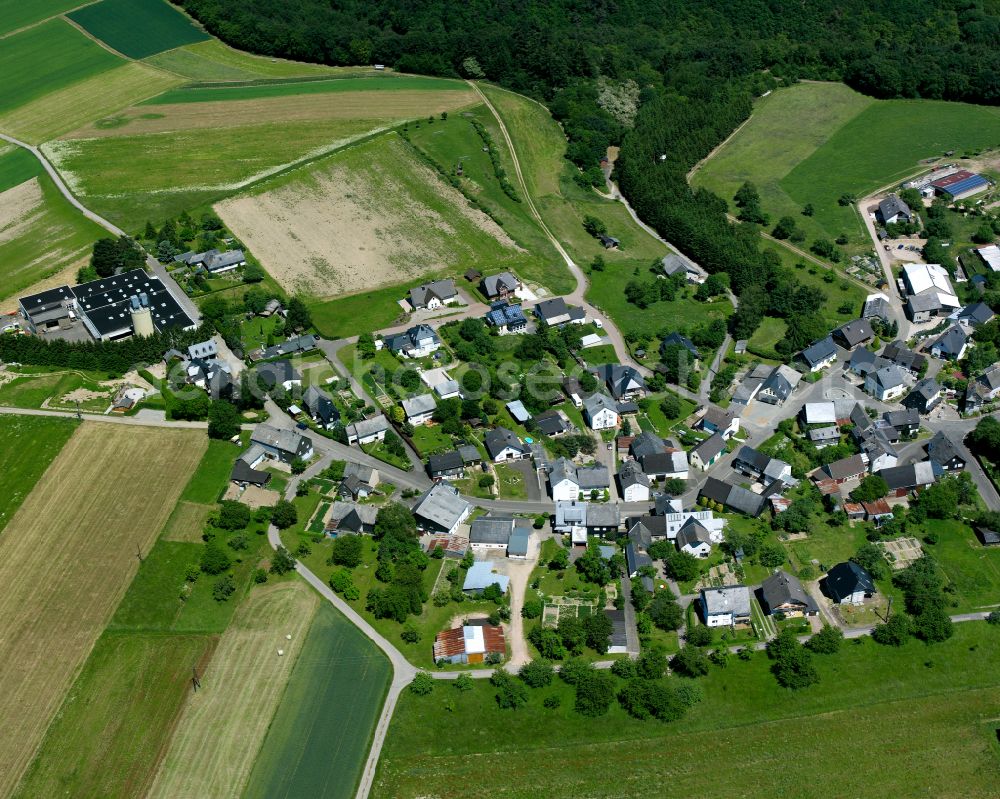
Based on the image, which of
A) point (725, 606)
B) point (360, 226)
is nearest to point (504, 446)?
point (725, 606)

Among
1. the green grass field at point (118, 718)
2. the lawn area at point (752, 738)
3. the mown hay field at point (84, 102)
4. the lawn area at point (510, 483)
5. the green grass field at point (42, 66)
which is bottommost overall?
the lawn area at point (752, 738)

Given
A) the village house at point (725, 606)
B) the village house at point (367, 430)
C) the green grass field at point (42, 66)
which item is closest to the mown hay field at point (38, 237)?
the green grass field at point (42, 66)

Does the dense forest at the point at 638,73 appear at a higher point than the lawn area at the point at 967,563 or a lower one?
higher

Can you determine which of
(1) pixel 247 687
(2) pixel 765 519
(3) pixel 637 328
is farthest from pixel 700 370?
(1) pixel 247 687

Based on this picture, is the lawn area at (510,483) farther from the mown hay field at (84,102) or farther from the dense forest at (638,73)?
the mown hay field at (84,102)

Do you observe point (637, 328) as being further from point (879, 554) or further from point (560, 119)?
point (560, 119)

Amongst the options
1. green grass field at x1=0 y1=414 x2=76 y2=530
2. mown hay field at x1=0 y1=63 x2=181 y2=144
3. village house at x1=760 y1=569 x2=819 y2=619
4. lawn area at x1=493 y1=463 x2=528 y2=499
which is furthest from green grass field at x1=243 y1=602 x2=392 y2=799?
mown hay field at x1=0 y1=63 x2=181 y2=144
